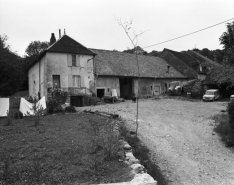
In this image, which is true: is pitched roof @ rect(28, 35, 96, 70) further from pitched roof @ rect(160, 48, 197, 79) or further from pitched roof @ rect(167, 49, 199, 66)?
pitched roof @ rect(167, 49, 199, 66)

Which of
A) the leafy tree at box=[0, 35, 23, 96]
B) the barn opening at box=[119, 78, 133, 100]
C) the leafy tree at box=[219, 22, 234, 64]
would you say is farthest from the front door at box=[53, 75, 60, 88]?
the leafy tree at box=[219, 22, 234, 64]

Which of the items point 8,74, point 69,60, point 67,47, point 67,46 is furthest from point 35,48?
point 8,74

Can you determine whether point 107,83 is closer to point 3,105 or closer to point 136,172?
point 3,105

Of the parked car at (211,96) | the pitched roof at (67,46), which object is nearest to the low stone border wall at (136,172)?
the pitched roof at (67,46)

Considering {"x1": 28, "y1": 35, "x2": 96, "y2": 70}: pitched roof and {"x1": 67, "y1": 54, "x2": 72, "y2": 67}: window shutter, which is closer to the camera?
{"x1": 28, "y1": 35, "x2": 96, "y2": 70}: pitched roof

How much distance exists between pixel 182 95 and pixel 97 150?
21761mm

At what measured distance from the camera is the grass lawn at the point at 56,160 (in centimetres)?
418

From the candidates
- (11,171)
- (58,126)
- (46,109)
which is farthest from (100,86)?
(11,171)

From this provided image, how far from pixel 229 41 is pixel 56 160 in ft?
42.8

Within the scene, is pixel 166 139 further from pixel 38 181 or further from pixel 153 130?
pixel 38 181

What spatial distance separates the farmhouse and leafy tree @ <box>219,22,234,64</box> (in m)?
7.56

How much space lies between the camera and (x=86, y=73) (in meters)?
22.4

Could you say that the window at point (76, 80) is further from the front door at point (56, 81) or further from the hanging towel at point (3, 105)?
the hanging towel at point (3, 105)

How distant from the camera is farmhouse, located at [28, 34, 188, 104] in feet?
68.6
